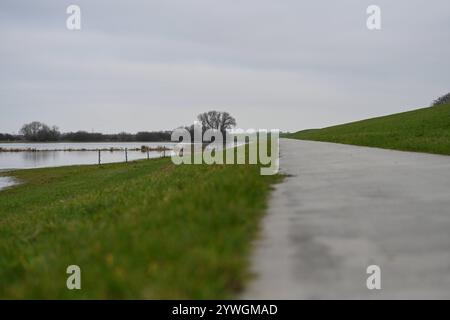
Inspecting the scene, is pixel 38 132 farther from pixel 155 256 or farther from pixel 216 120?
pixel 155 256

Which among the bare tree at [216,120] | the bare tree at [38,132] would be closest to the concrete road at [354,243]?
the bare tree at [216,120]

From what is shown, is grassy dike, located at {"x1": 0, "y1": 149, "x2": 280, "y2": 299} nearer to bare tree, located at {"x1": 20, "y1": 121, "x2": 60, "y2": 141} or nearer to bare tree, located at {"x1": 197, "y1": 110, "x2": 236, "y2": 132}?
bare tree, located at {"x1": 197, "y1": 110, "x2": 236, "y2": 132}

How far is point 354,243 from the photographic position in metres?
3.96

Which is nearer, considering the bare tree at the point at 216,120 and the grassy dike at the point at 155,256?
the grassy dike at the point at 155,256

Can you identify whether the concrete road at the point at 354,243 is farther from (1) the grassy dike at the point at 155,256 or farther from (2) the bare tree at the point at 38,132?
(2) the bare tree at the point at 38,132

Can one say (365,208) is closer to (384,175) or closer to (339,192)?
(339,192)

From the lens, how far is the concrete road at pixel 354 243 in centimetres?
299

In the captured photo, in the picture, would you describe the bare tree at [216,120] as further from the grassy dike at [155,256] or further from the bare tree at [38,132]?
the grassy dike at [155,256]

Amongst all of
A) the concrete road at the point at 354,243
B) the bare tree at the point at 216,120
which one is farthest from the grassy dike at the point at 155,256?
the bare tree at the point at 216,120

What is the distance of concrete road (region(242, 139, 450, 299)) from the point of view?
→ 2.99m

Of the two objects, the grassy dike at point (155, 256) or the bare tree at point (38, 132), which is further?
the bare tree at point (38, 132)

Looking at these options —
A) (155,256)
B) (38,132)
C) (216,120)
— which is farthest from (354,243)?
(38,132)
